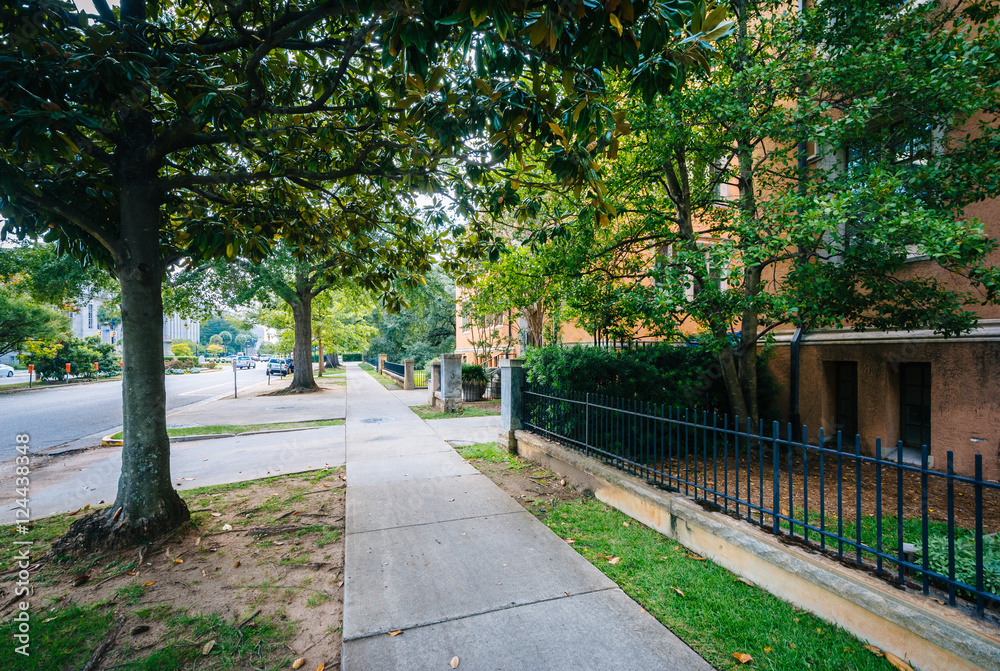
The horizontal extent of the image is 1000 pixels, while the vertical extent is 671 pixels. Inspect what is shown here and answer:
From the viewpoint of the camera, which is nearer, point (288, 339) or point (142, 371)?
point (142, 371)

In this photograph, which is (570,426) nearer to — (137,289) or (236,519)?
(236,519)

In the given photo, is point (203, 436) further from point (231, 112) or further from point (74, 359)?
point (74, 359)

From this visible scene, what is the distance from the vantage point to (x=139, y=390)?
446 cm

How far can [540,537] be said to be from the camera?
4.53 m

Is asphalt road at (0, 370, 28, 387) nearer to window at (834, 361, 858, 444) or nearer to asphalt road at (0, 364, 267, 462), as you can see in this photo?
asphalt road at (0, 364, 267, 462)

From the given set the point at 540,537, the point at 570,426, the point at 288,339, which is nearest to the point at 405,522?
the point at 540,537

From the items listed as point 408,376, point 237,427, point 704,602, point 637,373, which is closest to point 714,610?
point 704,602

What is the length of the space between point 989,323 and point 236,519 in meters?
9.24

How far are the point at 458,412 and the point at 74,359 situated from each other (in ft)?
97.8

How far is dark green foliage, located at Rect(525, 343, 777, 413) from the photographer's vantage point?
7086 millimetres

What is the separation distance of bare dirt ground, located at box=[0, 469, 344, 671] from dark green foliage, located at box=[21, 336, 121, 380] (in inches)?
1227

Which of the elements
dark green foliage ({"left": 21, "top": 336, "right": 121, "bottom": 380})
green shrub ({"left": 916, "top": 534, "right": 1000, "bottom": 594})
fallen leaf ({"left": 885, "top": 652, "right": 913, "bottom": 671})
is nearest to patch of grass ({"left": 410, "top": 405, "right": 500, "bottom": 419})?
green shrub ({"left": 916, "top": 534, "right": 1000, "bottom": 594})

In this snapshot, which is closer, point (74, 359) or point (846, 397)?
point (846, 397)

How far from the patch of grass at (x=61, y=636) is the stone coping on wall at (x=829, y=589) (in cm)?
441
